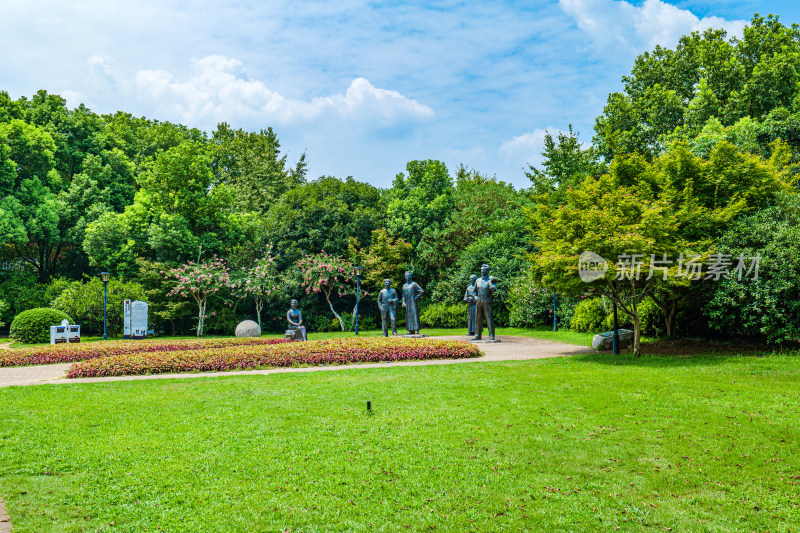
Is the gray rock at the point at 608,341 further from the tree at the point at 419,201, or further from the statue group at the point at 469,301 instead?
the tree at the point at 419,201

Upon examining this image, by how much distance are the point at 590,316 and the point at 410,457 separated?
17.2 metres

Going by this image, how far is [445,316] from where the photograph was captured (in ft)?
90.9

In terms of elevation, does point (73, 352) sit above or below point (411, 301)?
below

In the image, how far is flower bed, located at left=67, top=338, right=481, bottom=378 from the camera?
12516 millimetres

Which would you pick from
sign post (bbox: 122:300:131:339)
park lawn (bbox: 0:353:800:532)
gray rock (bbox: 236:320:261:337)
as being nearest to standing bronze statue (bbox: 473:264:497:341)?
park lawn (bbox: 0:353:800:532)

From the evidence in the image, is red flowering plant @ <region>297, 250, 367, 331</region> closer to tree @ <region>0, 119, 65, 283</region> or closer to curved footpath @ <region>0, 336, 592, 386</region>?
curved footpath @ <region>0, 336, 592, 386</region>

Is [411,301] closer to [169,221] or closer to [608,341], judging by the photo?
[608,341]

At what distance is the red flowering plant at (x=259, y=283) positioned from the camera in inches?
1041

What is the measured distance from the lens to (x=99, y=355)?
15.3 meters

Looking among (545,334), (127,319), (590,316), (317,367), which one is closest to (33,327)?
(127,319)

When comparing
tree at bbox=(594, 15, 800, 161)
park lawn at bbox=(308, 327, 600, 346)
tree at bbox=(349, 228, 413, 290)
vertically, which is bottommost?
park lawn at bbox=(308, 327, 600, 346)

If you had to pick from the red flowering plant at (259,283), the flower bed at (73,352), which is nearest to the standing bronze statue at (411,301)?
the flower bed at (73,352)

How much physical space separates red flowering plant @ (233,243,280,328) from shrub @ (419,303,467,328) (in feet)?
26.6

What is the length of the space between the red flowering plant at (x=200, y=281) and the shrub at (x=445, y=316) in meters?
10.2
